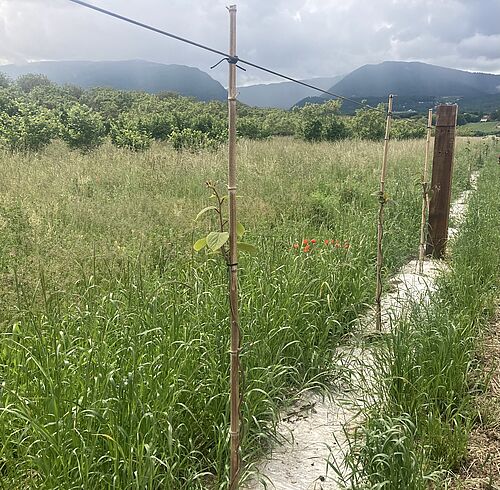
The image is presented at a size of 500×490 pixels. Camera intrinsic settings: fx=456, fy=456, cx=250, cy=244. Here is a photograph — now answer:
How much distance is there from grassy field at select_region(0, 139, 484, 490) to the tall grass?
463mm

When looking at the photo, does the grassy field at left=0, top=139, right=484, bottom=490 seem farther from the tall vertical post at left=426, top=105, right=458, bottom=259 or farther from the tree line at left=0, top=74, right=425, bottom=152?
the tree line at left=0, top=74, right=425, bottom=152

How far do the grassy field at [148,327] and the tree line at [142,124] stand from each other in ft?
11.3

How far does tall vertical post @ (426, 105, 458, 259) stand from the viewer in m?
4.91

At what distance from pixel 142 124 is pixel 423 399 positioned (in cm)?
1677

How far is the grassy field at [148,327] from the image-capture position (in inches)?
63.3

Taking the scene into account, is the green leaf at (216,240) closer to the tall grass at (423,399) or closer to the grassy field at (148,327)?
the grassy field at (148,327)

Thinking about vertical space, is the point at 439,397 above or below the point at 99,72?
below

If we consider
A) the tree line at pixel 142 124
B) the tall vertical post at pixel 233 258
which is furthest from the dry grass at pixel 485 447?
the tree line at pixel 142 124

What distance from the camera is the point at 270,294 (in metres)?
2.88

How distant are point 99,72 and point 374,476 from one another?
176 meters

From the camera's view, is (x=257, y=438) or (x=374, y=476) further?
(x=257, y=438)

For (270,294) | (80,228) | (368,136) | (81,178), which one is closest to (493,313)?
(270,294)

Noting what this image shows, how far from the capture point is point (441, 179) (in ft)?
16.6

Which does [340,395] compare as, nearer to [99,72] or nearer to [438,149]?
[438,149]
